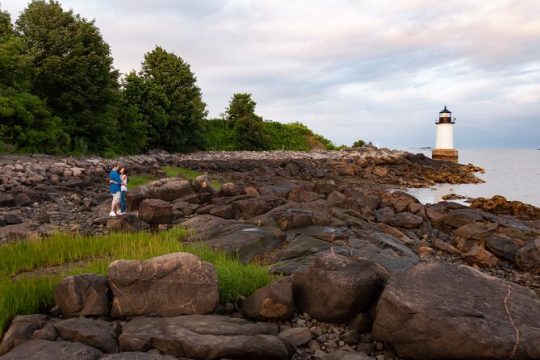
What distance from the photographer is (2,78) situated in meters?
29.5

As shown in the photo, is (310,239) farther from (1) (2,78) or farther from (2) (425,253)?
(1) (2,78)

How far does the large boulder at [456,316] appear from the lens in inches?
219

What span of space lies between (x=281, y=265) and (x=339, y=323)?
86.6 inches

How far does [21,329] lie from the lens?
587 cm

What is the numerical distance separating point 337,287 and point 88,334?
11.4 ft

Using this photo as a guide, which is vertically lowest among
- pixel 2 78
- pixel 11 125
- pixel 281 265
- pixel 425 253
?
pixel 425 253

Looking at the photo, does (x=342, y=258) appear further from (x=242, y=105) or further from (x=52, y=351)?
(x=242, y=105)

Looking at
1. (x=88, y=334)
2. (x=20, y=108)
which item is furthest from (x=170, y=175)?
(x=88, y=334)

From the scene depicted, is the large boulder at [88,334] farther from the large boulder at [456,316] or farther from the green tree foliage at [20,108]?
the green tree foliage at [20,108]

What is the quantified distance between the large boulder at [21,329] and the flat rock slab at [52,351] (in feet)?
1.16

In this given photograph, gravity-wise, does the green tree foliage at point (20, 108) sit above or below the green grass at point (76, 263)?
above

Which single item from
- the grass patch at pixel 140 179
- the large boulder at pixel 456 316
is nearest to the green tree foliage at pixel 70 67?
the grass patch at pixel 140 179

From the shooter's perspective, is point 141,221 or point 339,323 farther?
point 141,221

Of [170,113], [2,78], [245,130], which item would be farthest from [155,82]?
[2,78]
